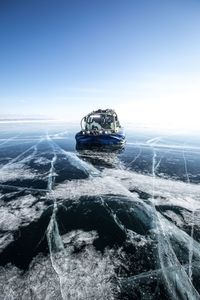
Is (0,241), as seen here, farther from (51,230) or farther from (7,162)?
(7,162)

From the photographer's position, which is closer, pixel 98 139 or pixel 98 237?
pixel 98 237

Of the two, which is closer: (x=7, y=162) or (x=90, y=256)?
(x=90, y=256)

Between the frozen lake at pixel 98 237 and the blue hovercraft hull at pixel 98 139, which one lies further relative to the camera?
the blue hovercraft hull at pixel 98 139

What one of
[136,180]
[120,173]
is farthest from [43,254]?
[120,173]

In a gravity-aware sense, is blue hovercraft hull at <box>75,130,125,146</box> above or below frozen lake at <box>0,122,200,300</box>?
above

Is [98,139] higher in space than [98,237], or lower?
higher

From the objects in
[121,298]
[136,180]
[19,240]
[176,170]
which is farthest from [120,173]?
[121,298]

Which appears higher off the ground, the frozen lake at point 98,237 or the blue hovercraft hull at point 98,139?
the blue hovercraft hull at point 98,139

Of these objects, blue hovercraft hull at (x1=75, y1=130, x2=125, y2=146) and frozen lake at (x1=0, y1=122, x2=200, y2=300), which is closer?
frozen lake at (x1=0, y1=122, x2=200, y2=300)

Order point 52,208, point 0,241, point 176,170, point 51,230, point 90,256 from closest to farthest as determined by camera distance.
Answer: point 90,256, point 0,241, point 51,230, point 52,208, point 176,170

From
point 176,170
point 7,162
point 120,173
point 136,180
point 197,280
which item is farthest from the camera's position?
point 7,162
